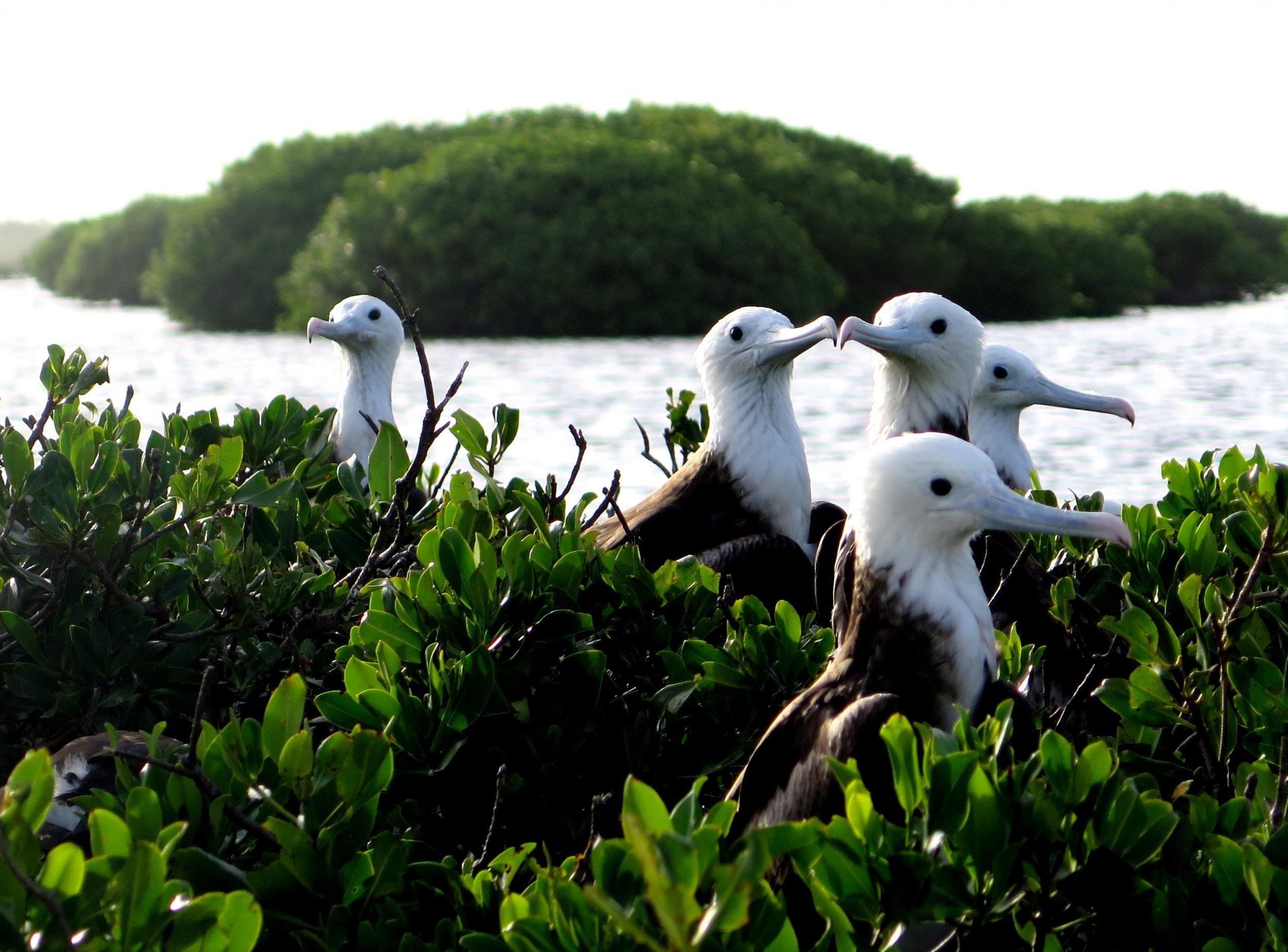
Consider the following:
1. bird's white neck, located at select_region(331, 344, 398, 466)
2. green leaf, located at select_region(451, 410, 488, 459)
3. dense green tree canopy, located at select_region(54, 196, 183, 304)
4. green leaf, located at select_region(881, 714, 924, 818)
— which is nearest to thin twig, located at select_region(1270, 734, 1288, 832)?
green leaf, located at select_region(881, 714, 924, 818)

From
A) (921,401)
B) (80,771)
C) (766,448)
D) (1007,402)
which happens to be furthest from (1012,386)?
(80,771)

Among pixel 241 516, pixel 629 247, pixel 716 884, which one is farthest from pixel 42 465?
pixel 629 247

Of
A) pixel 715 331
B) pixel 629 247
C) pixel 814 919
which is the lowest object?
pixel 814 919

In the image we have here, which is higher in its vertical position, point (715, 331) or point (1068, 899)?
point (715, 331)

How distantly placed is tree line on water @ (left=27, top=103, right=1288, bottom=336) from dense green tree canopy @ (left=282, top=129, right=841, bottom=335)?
4 cm

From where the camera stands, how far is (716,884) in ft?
3.94

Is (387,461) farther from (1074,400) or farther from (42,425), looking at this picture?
(1074,400)

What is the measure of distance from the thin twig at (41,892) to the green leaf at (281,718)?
1.32 feet

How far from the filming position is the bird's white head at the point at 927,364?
371cm

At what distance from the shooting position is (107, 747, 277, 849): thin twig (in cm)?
154

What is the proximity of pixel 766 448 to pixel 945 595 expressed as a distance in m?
1.49

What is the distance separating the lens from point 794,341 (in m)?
3.81

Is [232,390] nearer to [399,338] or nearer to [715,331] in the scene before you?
[399,338]

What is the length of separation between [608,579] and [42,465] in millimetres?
973
